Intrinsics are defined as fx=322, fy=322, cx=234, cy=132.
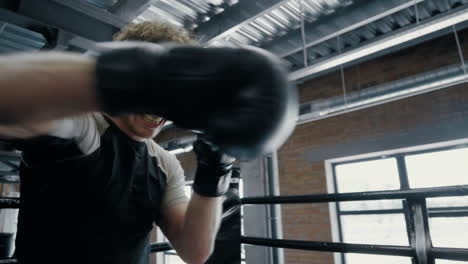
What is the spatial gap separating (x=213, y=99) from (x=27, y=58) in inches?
7.2

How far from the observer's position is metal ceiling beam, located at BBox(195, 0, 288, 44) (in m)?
2.37

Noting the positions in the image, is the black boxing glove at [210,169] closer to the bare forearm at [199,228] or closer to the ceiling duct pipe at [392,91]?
the bare forearm at [199,228]

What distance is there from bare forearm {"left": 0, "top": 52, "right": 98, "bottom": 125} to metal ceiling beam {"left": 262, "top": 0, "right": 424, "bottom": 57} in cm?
267

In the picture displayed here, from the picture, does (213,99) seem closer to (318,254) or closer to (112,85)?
(112,85)

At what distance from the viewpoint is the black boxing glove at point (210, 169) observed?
0.78 metres

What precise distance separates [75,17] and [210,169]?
2.12 m

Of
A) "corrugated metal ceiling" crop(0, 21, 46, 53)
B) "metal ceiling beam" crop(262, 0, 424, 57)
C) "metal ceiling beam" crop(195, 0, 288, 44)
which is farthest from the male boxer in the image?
"corrugated metal ceiling" crop(0, 21, 46, 53)

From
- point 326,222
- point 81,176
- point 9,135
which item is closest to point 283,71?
point 9,135

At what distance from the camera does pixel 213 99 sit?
33cm

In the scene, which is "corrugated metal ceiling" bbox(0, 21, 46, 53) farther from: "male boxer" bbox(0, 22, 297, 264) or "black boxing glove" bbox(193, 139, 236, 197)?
"black boxing glove" bbox(193, 139, 236, 197)

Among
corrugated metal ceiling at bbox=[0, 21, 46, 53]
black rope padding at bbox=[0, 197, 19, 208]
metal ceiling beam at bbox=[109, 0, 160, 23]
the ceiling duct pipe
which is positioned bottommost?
black rope padding at bbox=[0, 197, 19, 208]

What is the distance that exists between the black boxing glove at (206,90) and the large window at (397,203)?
14.1 feet

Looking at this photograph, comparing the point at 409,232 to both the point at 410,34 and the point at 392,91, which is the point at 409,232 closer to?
the point at 410,34

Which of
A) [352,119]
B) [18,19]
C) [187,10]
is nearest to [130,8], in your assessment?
[187,10]
